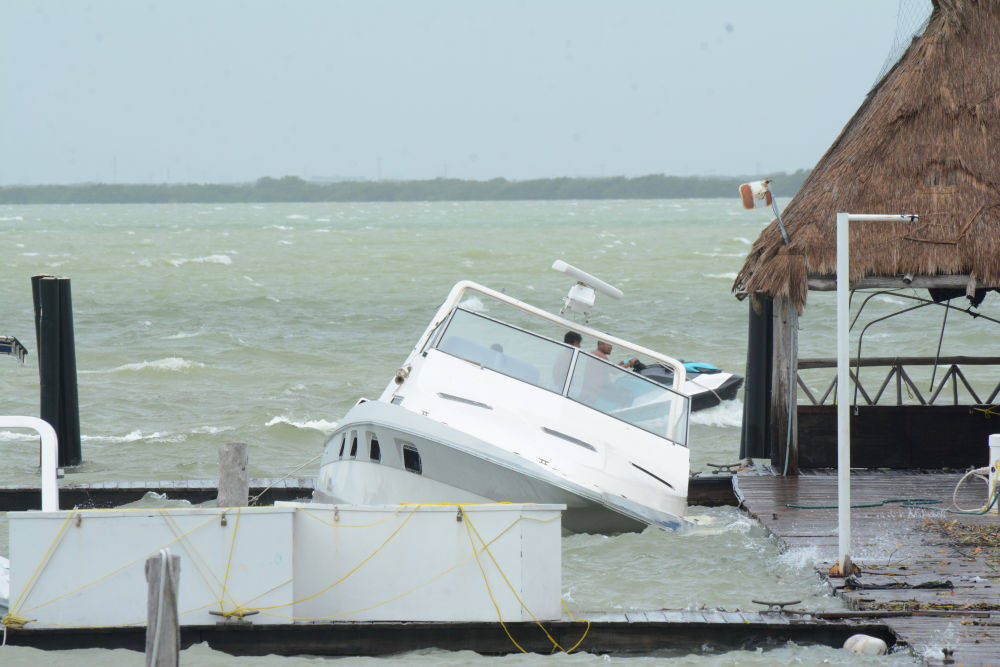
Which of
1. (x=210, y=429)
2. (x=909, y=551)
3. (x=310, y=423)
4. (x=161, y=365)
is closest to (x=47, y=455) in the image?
(x=909, y=551)

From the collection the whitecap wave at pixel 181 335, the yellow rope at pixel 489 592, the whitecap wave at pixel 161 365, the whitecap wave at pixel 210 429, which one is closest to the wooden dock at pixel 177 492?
the yellow rope at pixel 489 592

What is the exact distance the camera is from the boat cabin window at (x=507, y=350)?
1242 cm

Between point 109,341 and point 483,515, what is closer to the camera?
point 483,515

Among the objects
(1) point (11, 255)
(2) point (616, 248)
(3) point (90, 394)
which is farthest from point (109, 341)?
(2) point (616, 248)

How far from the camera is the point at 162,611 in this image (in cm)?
643

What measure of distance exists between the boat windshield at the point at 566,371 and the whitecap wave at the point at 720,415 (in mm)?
10185

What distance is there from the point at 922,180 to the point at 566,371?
4.22 meters

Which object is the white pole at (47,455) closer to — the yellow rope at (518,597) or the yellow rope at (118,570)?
the yellow rope at (118,570)

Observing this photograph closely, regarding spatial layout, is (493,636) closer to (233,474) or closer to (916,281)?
(233,474)

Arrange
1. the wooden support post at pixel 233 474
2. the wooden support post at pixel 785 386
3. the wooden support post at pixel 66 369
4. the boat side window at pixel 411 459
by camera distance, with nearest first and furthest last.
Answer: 1. the wooden support post at pixel 233 474
2. the boat side window at pixel 411 459
3. the wooden support post at pixel 785 386
4. the wooden support post at pixel 66 369

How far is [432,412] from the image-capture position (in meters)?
11.6

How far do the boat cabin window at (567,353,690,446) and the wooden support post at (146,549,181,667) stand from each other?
20.9 feet

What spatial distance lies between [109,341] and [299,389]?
12.2m

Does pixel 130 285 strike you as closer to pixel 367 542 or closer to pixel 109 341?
pixel 109 341
